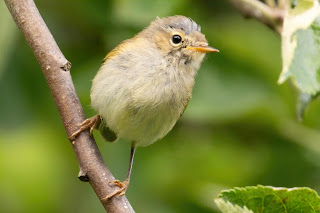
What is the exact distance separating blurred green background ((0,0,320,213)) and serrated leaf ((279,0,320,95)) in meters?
1.12

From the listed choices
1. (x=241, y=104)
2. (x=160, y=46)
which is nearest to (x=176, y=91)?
(x=160, y=46)

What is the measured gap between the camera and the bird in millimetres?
3105

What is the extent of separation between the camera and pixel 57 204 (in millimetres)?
3971

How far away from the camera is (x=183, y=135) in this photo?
4105 millimetres

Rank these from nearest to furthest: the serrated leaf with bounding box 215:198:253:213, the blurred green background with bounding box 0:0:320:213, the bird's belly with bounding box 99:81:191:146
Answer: the serrated leaf with bounding box 215:198:253:213, the bird's belly with bounding box 99:81:191:146, the blurred green background with bounding box 0:0:320:213

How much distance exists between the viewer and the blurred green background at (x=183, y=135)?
3.81m

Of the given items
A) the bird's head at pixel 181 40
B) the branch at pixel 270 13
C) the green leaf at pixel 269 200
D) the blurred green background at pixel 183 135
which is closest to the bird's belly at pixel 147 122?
the bird's head at pixel 181 40

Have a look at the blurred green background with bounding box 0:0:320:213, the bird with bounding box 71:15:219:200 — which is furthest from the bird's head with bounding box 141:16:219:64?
the blurred green background with bounding box 0:0:320:213

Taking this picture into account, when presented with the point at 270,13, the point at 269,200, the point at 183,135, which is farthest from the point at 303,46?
the point at 183,135

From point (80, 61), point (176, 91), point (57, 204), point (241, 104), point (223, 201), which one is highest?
point (80, 61)

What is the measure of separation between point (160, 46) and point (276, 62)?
98 centimetres

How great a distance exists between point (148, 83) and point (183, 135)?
106cm

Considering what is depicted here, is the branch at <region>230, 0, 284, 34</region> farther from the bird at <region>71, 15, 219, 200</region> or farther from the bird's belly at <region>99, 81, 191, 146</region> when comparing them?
the bird's belly at <region>99, 81, 191, 146</region>

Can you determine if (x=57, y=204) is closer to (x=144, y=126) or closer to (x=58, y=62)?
(x=144, y=126)
